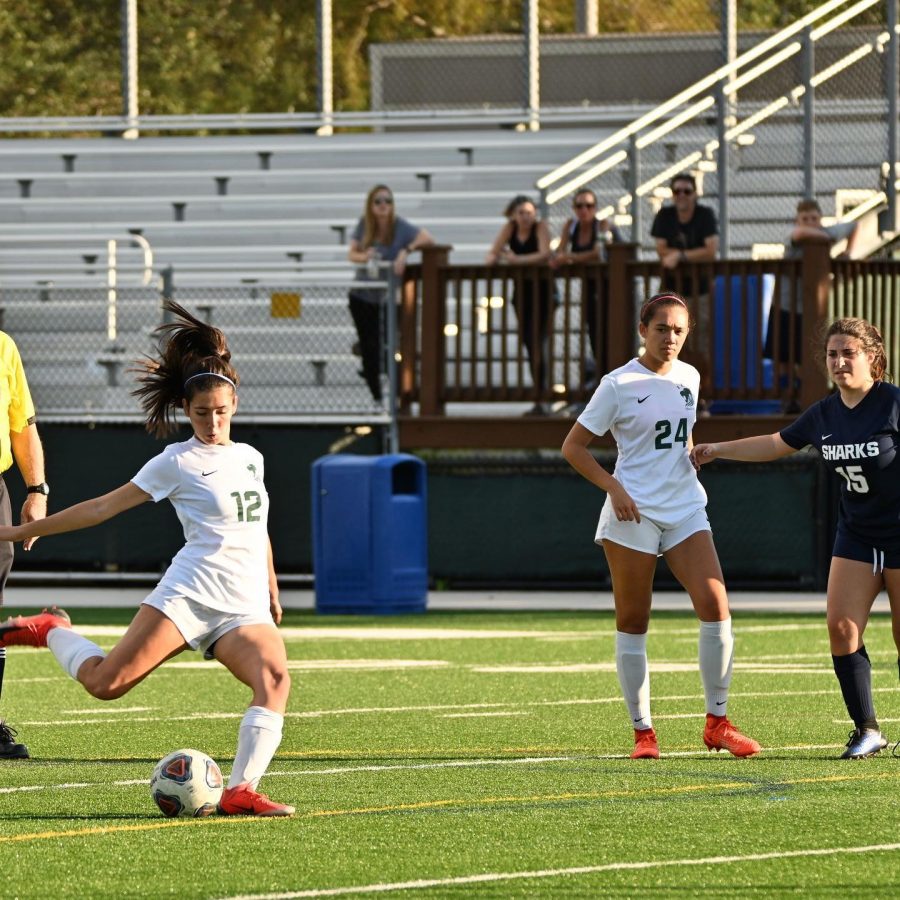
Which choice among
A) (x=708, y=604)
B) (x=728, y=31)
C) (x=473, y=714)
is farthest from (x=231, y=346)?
(x=708, y=604)

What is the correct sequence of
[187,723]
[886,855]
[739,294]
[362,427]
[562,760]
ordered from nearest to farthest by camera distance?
[886,855] < [562,760] < [187,723] < [739,294] < [362,427]

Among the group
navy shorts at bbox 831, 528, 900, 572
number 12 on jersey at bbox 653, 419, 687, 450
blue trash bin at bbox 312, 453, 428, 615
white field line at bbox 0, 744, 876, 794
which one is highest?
number 12 on jersey at bbox 653, 419, 687, 450

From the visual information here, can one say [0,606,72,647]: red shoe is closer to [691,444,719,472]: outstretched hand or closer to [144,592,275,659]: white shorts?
[144,592,275,659]: white shorts

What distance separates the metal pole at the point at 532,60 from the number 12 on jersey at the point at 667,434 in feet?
61.0

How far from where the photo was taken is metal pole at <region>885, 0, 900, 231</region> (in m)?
23.4

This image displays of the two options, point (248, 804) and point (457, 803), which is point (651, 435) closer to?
point (457, 803)

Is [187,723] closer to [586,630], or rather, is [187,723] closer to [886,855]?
[886,855]

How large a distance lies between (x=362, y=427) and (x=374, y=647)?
6655mm

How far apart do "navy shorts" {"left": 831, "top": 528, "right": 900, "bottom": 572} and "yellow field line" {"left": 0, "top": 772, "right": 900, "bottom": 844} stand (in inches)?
40.7

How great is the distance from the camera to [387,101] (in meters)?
30.7

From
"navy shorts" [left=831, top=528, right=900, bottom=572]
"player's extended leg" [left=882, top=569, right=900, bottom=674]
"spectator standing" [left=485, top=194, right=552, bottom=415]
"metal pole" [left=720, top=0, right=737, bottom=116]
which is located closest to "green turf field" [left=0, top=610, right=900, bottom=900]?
"player's extended leg" [left=882, top=569, right=900, bottom=674]

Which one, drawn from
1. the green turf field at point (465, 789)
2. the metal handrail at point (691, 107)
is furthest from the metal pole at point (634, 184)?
the green turf field at point (465, 789)

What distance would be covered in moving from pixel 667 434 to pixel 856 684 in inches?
50.4

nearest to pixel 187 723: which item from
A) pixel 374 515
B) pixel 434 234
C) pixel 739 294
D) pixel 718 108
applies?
pixel 374 515
